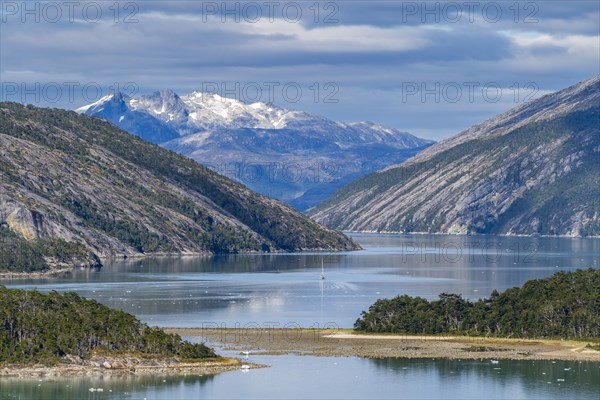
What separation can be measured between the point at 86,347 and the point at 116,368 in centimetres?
432

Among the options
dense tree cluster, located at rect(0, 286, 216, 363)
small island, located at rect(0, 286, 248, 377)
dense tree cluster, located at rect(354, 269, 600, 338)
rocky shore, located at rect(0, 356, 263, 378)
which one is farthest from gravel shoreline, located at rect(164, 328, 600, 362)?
rocky shore, located at rect(0, 356, 263, 378)

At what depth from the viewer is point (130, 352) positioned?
458 feet

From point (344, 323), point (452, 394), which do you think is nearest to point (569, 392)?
point (452, 394)

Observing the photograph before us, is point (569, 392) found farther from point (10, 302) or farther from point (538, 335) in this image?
point (10, 302)

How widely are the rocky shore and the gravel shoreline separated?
14870mm

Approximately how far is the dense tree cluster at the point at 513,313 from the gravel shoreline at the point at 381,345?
3401 mm

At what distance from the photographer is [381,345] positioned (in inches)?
6353

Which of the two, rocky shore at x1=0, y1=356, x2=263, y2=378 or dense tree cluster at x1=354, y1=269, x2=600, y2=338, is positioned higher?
dense tree cluster at x1=354, y1=269, x2=600, y2=338

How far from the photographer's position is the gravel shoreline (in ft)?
498

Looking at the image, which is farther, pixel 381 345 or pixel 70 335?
pixel 381 345

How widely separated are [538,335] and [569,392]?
3808cm

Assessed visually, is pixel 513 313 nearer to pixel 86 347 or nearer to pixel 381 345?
pixel 381 345

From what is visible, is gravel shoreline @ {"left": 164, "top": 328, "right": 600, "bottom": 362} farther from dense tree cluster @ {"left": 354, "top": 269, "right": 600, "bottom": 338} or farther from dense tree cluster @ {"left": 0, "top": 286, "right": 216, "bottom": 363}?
dense tree cluster @ {"left": 0, "top": 286, "right": 216, "bottom": 363}

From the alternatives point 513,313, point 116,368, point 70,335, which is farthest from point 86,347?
point 513,313
